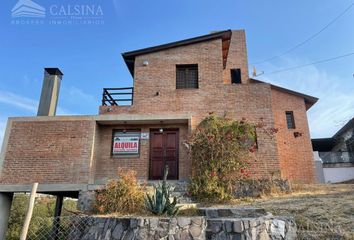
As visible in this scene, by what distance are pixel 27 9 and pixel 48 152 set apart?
714cm

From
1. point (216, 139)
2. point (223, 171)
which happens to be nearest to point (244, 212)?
point (223, 171)

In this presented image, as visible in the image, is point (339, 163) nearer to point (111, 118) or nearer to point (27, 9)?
point (111, 118)

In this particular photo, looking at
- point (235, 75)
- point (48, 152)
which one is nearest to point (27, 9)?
point (48, 152)

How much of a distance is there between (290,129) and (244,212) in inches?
370

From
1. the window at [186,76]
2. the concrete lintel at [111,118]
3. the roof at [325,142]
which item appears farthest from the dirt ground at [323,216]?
the roof at [325,142]

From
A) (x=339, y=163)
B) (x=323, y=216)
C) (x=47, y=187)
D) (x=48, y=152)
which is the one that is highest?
(x=339, y=163)

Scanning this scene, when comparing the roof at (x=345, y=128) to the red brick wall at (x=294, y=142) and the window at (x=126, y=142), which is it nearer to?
the red brick wall at (x=294, y=142)

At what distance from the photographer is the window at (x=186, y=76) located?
1192 cm

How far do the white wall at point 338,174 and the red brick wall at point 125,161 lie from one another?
11485 millimetres

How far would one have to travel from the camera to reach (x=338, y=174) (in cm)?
1680

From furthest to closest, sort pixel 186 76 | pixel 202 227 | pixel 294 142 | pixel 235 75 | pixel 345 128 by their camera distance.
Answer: pixel 345 128, pixel 235 75, pixel 294 142, pixel 186 76, pixel 202 227

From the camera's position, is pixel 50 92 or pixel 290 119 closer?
pixel 50 92

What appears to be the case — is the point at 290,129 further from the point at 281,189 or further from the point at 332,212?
the point at 332,212

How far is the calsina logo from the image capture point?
1156 centimetres
